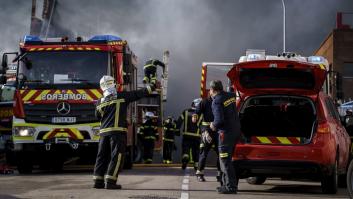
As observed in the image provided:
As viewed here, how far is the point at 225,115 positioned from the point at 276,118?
5.03ft

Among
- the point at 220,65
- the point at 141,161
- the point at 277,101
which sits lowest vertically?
the point at 141,161

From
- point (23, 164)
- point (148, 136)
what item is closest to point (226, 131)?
point (23, 164)

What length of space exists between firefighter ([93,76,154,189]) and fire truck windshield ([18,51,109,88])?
3.48 metres

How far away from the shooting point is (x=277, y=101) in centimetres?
1252

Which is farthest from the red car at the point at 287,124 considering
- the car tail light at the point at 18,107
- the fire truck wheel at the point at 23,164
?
the fire truck wheel at the point at 23,164

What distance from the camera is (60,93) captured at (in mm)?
15602

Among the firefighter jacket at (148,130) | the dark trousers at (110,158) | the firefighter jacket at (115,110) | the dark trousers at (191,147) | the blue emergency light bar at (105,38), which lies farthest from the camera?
the firefighter jacket at (148,130)

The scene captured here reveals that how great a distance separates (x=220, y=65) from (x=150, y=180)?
28.9ft

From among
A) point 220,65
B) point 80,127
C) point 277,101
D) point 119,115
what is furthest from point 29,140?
point 220,65

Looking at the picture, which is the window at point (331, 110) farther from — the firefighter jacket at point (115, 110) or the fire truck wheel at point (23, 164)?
the fire truck wheel at point (23, 164)

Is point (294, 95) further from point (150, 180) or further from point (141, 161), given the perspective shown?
point (141, 161)

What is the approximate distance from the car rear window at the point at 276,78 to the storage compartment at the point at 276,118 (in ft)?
0.74

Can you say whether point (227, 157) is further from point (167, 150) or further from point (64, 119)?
point (167, 150)

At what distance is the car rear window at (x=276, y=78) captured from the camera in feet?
39.3
